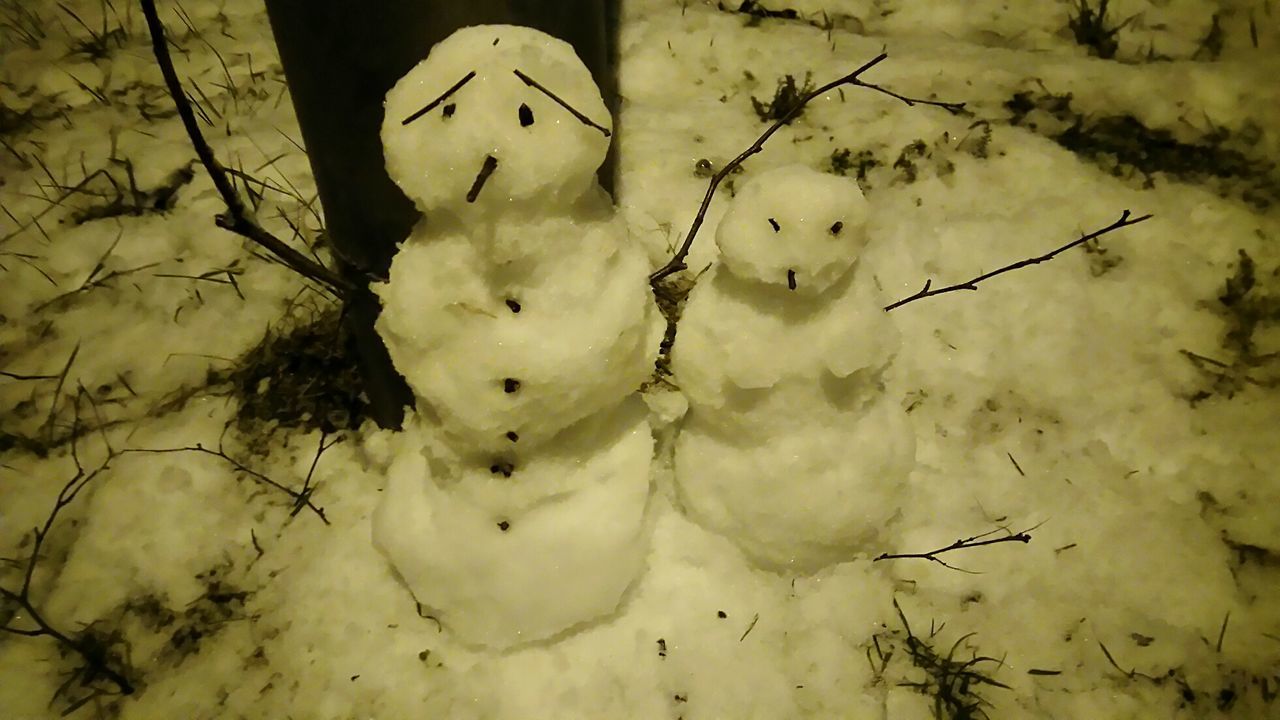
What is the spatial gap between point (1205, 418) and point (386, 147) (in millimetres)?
1668

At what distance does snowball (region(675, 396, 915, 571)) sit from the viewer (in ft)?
4.58

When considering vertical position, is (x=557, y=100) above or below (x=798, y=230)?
above

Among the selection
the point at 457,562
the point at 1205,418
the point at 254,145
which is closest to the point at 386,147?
the point at 457,562

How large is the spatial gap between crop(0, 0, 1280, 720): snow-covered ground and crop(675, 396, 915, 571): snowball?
86 mm

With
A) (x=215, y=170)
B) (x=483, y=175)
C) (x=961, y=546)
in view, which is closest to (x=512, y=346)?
(x=483, y=175)

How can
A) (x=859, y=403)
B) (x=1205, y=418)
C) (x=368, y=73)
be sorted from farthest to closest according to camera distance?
(x=1205, y=418) < (x=859, y=403) < (x=368, y=73)

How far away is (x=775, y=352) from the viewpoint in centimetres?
128

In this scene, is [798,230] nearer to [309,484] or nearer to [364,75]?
[364,75]

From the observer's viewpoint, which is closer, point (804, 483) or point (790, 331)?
point (790, 331)

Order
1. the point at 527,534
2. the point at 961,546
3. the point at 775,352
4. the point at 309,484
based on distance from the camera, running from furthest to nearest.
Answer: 1. the point at 309,484
2. the point at 961,546
3. the point at 527,534
4. the point at 775,352

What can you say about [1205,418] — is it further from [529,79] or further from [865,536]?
[529,79]

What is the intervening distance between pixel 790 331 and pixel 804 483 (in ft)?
0.88

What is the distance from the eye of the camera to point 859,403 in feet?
4.60

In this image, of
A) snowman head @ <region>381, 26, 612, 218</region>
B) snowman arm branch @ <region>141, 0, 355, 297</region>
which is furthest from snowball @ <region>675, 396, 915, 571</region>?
snowman arm branch @ <region>141, 0, 355, 297</region>
